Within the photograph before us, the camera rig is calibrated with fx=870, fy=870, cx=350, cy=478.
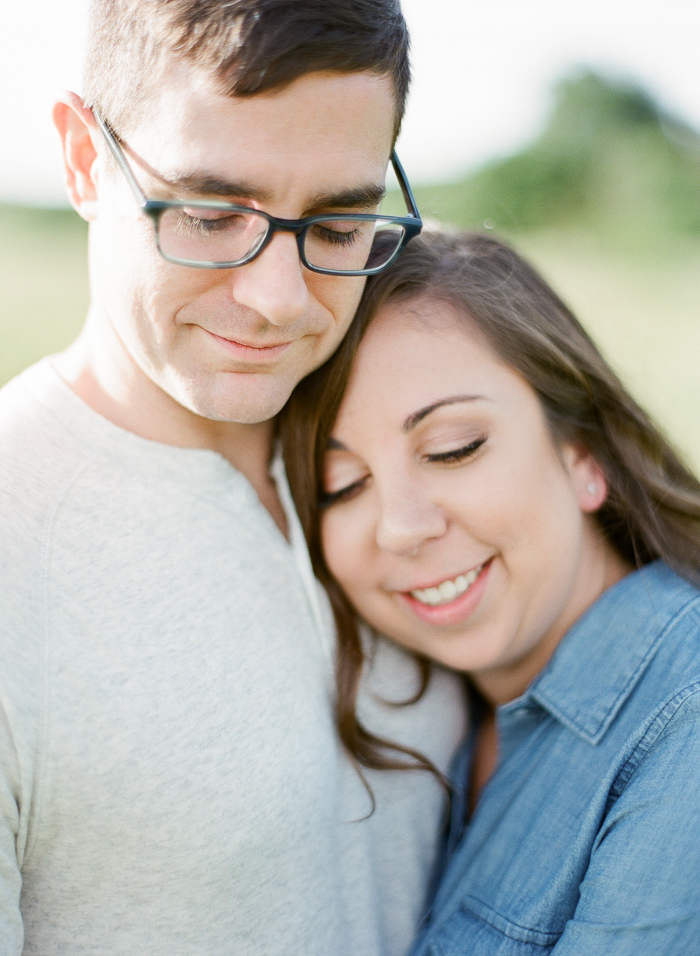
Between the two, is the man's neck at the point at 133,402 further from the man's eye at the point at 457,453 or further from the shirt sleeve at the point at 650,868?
the shirt sleeve at the point at 650,868

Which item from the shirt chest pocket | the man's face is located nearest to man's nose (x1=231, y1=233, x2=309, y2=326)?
Result: the man's face

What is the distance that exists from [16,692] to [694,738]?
127cm

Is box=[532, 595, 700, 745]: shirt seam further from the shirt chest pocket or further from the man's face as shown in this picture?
the man's face

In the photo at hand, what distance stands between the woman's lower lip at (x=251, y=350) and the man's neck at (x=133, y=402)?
8.6 inches

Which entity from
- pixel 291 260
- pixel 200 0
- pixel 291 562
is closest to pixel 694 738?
pixel 291 562

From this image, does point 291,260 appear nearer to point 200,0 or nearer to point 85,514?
point 200,0

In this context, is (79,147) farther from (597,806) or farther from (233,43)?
(597,806)

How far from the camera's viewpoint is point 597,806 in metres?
1.80

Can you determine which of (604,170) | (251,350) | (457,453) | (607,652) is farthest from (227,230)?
(604,170)

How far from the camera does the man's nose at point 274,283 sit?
1602 mm

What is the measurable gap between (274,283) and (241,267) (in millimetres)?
74

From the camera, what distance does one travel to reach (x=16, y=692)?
1.42 m

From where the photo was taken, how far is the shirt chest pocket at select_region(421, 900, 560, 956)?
181 centimetres

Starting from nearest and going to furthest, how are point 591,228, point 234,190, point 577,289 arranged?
1. point 234,190
2. point 577,289
3. point 591,228
